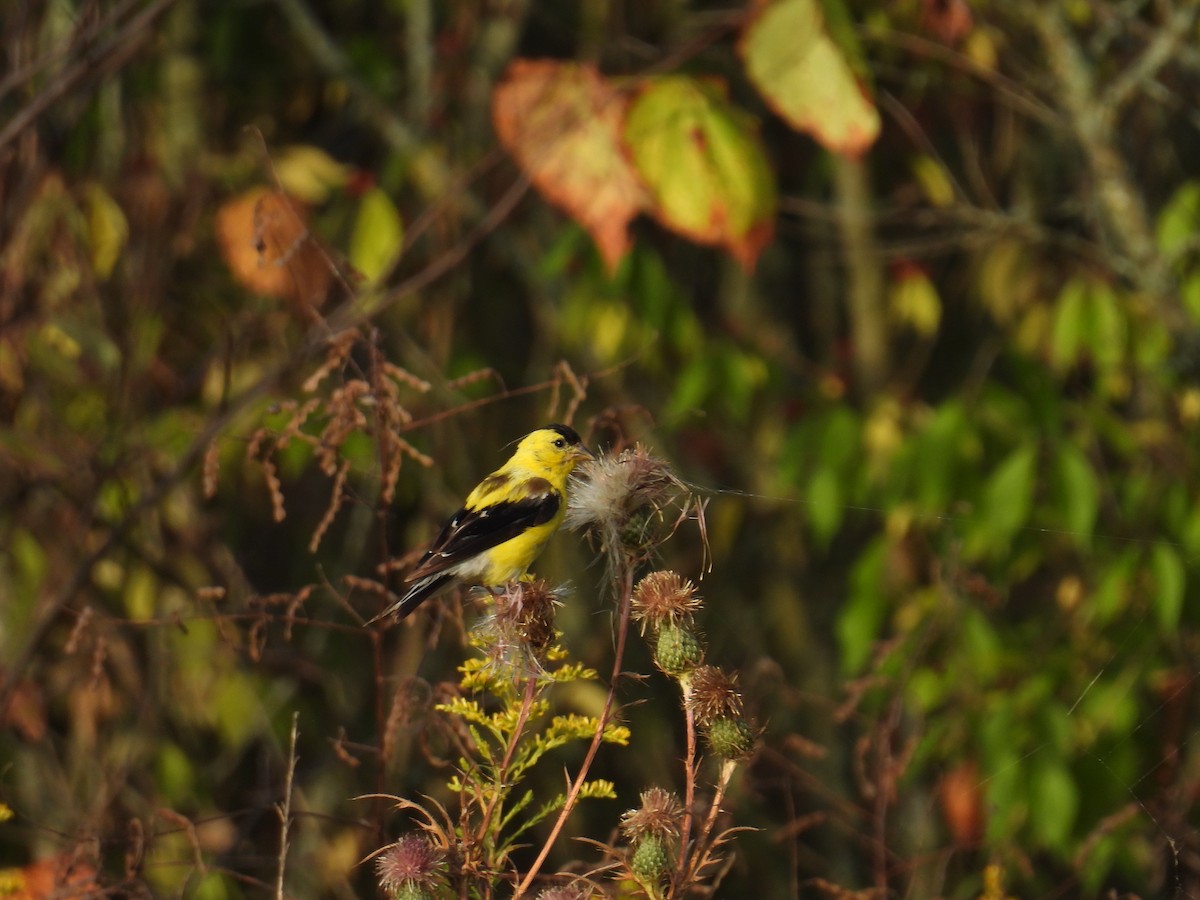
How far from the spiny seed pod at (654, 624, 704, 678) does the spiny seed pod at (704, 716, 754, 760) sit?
66mm

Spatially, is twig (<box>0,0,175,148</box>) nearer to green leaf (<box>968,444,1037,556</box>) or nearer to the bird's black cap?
the bird's black cap

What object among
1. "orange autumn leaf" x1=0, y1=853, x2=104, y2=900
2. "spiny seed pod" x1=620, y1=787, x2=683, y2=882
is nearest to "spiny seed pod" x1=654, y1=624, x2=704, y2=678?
"spiny seed pod" x1=620, y1=787, x2=683, y2=882

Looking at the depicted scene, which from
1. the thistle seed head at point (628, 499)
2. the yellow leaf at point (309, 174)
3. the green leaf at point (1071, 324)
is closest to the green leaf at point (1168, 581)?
the green leaf at point (1071, 324)

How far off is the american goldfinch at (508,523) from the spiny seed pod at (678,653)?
86cm

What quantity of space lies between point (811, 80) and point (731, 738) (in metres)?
2.02

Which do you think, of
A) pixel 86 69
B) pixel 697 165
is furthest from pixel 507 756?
pixel 86 69

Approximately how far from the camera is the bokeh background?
138 inches

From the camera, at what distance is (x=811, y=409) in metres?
4.75

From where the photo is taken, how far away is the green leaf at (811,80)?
3.07m

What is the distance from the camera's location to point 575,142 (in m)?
3.48

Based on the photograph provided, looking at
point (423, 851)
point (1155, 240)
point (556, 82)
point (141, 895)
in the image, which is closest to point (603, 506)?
point (423, 851)

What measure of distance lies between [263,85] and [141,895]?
14.1 feet

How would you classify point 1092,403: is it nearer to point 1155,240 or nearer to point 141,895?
point 1155,240

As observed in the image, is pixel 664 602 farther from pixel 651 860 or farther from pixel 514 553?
pixel 514 553
